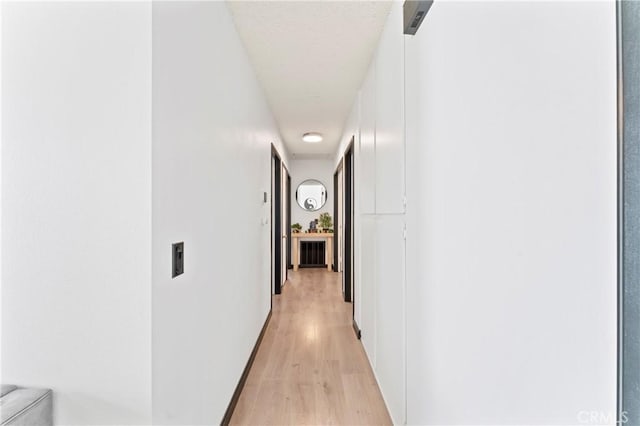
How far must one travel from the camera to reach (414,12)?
1.01 metres

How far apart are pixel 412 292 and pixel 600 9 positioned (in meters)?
1.10

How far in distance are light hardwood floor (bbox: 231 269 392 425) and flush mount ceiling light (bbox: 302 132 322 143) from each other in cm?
250

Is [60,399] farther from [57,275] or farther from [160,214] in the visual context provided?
[160,214]

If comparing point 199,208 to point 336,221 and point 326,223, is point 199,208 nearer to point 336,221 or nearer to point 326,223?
point 336,221

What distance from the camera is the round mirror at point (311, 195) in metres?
7.37

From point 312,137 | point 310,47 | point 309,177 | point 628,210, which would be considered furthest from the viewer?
point 309,177

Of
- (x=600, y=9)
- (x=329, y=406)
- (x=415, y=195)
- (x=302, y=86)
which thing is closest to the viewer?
(x=600, y=9)

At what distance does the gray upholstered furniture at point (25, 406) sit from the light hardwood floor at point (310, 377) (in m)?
1.09

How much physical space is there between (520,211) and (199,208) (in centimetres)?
115

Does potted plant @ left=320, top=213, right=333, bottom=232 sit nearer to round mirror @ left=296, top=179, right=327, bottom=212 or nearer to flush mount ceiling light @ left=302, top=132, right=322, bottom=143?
round mirror @ left=296, top=179, right=327, bottom=212

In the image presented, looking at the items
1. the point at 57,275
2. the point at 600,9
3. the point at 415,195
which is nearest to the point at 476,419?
the point at 415,195

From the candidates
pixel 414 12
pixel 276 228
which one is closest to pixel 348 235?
pixel 276 228

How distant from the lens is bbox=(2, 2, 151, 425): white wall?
0.98 metres

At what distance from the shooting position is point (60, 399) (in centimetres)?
101
